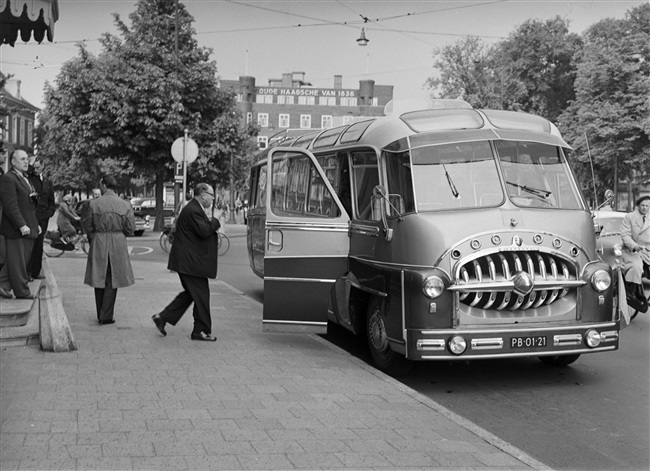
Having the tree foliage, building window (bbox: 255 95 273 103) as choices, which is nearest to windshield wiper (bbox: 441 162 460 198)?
the tree foliage

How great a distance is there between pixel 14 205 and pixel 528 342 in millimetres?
6226

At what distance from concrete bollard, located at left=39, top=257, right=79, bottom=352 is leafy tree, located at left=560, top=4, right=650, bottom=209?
38.9 m

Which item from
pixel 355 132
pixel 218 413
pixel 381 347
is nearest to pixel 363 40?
pixel 355 132

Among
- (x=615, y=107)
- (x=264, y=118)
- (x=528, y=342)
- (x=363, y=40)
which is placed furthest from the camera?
(x=264, y=118)

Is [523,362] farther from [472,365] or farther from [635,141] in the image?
[635,141]

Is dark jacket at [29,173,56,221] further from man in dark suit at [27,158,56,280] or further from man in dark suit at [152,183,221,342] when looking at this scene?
man in dark suit at [152,183,221,342]

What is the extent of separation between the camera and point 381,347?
8125 mm

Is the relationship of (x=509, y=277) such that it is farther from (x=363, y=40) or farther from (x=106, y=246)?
(x=363, y=40)

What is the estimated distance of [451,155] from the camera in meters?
7.96

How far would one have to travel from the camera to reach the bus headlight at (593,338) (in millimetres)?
7604

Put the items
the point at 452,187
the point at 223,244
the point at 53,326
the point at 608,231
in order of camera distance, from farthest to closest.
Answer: the point at 223,244, the point at 608,231, the point at 53,326, the point at 452,187

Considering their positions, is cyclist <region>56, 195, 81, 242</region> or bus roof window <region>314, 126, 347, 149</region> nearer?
bus roof window <region>314, 126, 347, 149</region>

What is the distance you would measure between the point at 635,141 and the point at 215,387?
141ft

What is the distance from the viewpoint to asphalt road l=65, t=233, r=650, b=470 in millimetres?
5742
